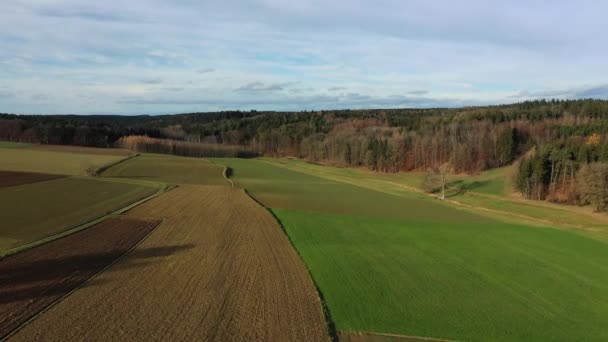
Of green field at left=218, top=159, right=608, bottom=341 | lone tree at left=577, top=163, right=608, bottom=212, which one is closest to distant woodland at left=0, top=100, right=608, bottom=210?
lone tree at left=577, top=163, right=608, bottom=212

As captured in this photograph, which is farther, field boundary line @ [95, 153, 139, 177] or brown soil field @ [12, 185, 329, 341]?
field boundary line @ [95, 153, 139, 177]

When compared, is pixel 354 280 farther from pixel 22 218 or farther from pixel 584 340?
pixel 22 218

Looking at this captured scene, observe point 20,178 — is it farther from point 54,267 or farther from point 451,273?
point 451,273

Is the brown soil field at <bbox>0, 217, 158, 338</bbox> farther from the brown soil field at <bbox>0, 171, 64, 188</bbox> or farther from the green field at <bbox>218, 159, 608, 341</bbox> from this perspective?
the brown soil field at <bbox>0, 171, 64, 188</bbox>

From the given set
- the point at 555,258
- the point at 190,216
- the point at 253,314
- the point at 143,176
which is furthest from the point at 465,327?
the point at 143,176

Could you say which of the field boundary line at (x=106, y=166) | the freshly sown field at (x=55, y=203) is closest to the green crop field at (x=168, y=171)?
the field boundary line at (x=106, y=166)

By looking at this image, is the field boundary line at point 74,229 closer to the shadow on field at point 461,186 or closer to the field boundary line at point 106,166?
the field boundary line at point 106,166

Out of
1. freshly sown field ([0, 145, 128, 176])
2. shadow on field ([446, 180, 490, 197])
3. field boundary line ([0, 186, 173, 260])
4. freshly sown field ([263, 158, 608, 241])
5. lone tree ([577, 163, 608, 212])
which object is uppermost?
freshly sown field ([0, 145, 128, 176])
